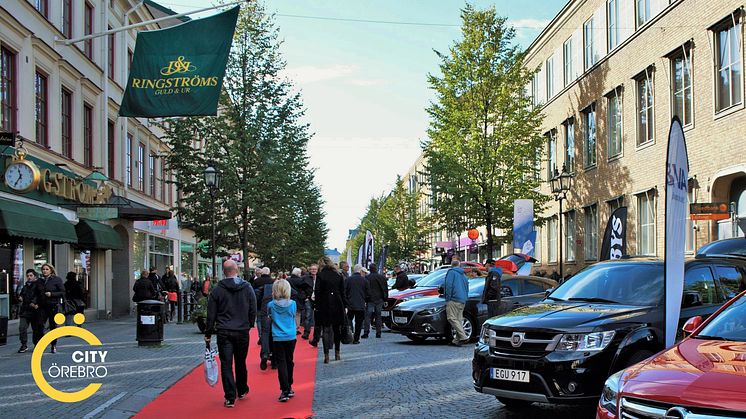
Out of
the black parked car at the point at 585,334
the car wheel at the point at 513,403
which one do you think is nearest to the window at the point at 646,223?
the black parked car at the point at 585,334

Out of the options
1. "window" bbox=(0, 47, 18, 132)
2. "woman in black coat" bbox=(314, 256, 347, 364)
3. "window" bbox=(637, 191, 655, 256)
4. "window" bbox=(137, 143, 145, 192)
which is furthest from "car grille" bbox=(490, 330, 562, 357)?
"window" bbox=(137, 143, 145, 192)

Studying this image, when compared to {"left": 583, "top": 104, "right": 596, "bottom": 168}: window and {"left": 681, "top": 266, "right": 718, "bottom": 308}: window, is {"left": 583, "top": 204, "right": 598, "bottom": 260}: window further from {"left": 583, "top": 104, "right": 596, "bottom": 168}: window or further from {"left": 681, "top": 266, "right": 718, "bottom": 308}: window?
{"left": 681, "top": 266, "right": 718, "bottom": 308}: window

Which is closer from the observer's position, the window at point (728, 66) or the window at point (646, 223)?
the window at point (728, 66)

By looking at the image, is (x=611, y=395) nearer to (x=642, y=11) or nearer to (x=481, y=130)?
(x=642, y=11)

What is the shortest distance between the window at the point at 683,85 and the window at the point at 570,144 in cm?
1085

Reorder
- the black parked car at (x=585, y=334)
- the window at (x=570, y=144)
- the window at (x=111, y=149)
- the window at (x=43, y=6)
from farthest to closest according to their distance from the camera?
the window at (x=570, y=144) < the window at (x=111, y=149) < the window at (x=43, y=6) < the black parked car at (x=585, y=334)

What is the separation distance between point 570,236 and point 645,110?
10.6 m

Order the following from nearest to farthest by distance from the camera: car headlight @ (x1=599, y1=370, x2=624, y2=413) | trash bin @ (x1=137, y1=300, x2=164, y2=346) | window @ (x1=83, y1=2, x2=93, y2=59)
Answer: car headlight @ (x1=599, y1=370, x2=624, y2=413), trash bin @ (x1=137, y1=300, x2=164, y2=346), window @ (x1=83, y1=2, x2=93, y2=59)

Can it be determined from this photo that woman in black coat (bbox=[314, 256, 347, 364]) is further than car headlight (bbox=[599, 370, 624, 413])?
Yes

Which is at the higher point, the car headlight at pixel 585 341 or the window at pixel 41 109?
the window at pixel 41 109

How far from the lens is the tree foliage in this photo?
28.8 meters

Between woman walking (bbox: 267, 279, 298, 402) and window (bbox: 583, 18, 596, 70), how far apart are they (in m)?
25.4

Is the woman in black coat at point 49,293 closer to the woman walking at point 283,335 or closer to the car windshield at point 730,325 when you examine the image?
the woman walking at point 283,335

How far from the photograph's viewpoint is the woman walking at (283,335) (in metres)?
9.75
